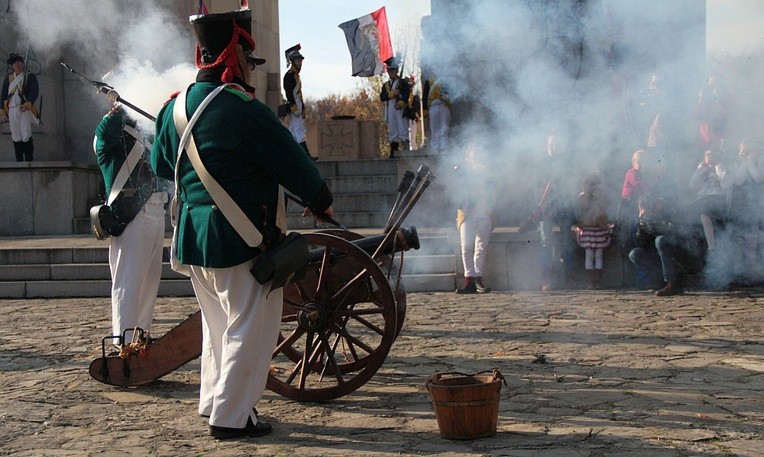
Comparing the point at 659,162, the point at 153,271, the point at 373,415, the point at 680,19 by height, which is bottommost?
the point at 373,415

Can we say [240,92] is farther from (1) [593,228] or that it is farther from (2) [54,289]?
(2) [54,289]

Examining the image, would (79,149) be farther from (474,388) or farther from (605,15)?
(474,388)

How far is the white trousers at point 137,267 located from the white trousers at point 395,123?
12.5 meters

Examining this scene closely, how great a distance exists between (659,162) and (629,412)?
610 cm

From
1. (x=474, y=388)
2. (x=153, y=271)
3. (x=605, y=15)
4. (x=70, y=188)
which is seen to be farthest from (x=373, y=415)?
(x=70, y=188)

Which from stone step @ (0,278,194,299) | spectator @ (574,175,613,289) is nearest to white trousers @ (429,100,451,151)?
spectator @ (574,175,613,289)

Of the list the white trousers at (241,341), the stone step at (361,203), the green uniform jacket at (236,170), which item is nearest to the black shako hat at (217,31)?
the green uniform jacket at (236,170)

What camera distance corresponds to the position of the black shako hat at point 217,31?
15.7 ft

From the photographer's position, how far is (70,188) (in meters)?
15.3

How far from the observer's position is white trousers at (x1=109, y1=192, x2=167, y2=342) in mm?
6367

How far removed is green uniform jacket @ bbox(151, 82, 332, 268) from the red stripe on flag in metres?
11.3

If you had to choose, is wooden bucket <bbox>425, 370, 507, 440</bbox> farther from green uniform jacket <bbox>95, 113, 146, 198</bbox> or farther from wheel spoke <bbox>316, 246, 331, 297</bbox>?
green uniform jacket <bbox>95, 113, 146, 198</bbox>

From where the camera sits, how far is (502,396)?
18.2ft

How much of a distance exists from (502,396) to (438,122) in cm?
908
